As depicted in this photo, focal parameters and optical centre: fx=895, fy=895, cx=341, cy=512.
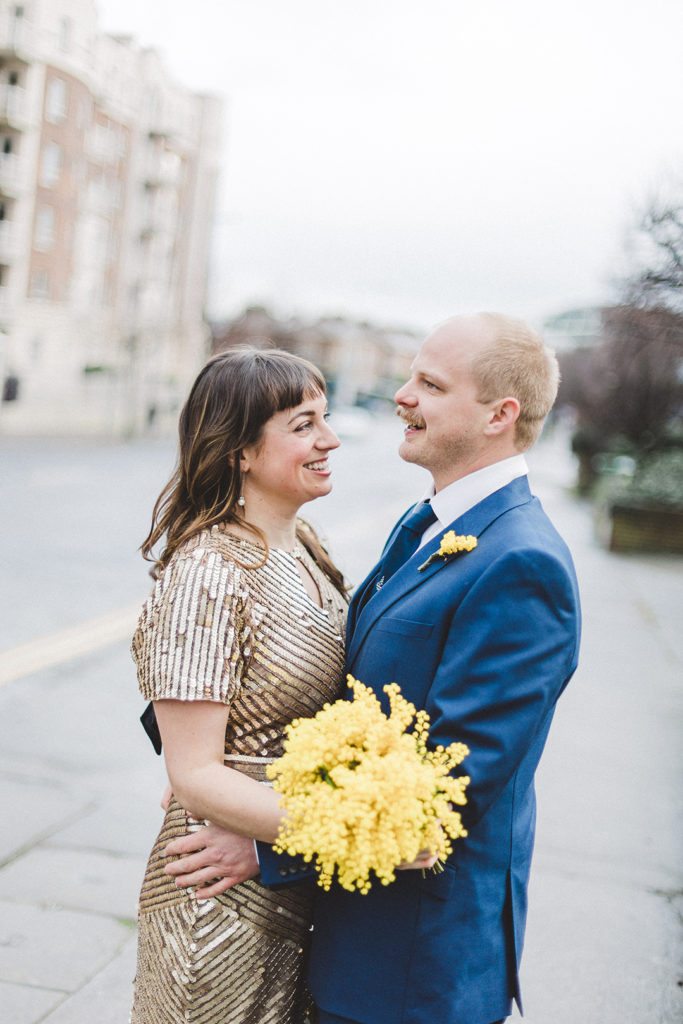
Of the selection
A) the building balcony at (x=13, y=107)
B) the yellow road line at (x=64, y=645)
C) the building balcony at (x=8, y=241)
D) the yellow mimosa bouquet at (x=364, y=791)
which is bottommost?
the yellow road line at (x=64, y=645)

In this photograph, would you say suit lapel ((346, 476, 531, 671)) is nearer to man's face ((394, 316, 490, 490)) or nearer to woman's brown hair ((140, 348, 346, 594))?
man's face ((394, 316, 490, 490))

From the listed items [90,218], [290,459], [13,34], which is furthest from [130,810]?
[90,218]

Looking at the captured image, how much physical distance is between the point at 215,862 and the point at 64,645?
5453 millimetres

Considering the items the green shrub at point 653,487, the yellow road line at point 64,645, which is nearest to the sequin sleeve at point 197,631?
the yellow road line at point 64,645

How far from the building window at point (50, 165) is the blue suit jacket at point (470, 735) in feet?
141

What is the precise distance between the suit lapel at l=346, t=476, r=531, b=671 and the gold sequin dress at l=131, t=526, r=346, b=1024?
0.13 meters

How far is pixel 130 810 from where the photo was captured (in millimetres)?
4461

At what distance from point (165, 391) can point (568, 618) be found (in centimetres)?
4575

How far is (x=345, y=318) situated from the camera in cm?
12862

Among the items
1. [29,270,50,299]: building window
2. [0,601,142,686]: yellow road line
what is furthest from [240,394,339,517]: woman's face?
[29,270,50,299]: building window

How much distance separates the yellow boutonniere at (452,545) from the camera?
1866 millimetres

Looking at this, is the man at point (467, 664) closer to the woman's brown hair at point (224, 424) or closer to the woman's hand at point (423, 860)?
the woman's hand at point (423, 860)

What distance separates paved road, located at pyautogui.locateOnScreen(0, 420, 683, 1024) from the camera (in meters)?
3.26

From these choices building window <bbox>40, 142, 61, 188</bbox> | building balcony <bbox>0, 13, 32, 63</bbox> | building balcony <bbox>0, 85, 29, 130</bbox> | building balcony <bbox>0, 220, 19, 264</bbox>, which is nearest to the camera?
building balcony <bbox>0, 13, 32, 63</bbox>
